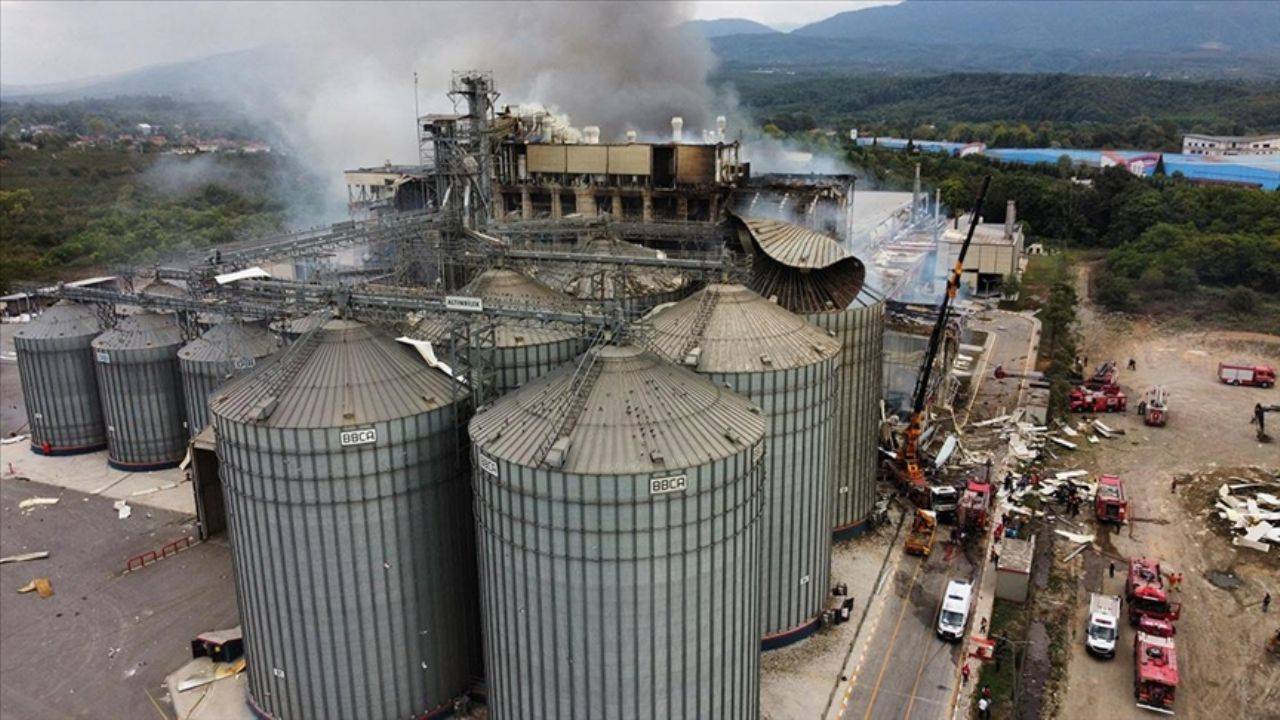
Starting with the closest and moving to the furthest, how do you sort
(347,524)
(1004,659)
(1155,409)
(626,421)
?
1. (626,421)
2. (347,524)
3. (1004,659)
4. (1155,409)

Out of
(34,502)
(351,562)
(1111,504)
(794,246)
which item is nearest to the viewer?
(351,562)

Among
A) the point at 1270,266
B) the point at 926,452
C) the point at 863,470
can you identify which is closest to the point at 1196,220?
the point at 1270,266

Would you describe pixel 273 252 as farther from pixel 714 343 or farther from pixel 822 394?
pixel 822 394

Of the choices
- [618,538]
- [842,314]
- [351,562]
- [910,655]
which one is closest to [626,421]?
[618,538]

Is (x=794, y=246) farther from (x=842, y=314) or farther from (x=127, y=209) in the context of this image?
(x=127, y=209)

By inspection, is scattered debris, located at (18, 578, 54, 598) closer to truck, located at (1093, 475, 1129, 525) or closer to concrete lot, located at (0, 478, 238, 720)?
concrete lot, located at (0, 478, 238, 720)

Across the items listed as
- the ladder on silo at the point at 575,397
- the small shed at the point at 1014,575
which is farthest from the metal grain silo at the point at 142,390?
the small shed at the point at 1014,575

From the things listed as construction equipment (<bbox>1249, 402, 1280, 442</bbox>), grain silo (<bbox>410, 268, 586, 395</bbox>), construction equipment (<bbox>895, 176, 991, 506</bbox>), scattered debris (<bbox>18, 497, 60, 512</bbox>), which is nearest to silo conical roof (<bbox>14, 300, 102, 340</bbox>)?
scattered debris (<bbox>18, 497, 60, 512</bbox>)
